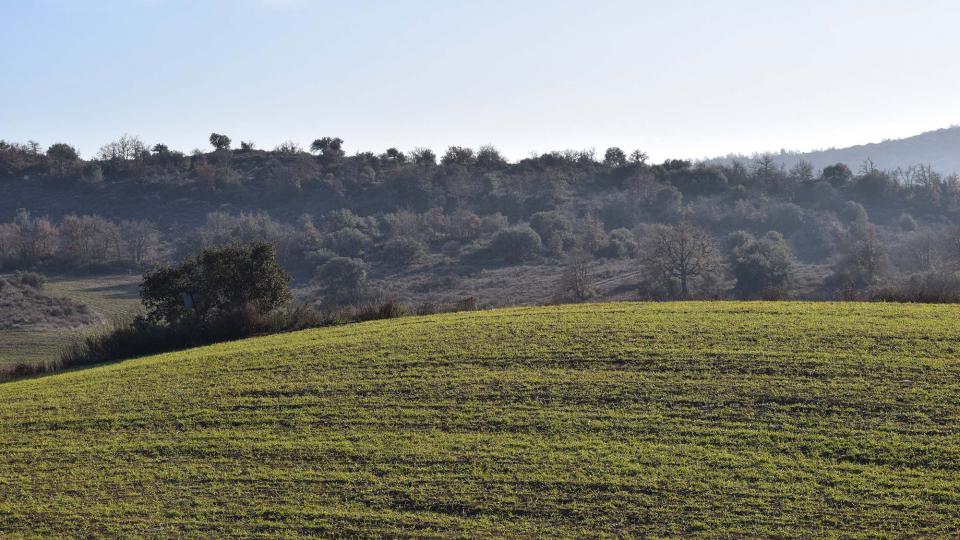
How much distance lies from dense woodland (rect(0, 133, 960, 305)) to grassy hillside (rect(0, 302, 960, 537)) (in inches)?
961

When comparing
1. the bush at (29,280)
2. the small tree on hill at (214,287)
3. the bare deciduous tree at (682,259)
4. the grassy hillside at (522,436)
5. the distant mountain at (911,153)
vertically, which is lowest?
the grassy hillside at (522,436)

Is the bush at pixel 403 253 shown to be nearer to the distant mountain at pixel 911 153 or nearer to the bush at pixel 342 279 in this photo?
the bush at pixel 342 279

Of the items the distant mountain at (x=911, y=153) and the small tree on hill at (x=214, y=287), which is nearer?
the small tree on hill at (x=214, y=287)

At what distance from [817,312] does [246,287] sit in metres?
17.7

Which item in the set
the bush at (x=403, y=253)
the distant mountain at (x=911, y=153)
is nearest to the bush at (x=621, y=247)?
the bush at (x=403, y=253)

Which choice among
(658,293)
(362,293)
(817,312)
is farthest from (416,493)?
(362,293)

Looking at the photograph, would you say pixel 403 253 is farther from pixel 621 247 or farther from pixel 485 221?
pixel 621 247

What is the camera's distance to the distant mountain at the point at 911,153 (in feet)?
535

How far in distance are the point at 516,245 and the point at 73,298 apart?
30.8m

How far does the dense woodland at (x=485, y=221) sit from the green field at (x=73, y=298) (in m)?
3.82

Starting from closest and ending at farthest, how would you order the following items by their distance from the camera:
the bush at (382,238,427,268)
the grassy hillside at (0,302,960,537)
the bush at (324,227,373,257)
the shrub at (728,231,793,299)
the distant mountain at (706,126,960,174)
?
the grassy hillside at (0,302,960,537) < the shrub at (728,231,793,299) < the bush at (382,238,427,268) < the bush at (324,227,373,257) < the distant mountain at (706,126,960,174)

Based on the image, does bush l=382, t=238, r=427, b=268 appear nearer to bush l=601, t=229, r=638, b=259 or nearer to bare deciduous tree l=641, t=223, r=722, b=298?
bush l=601, t=229, r=638, b=259

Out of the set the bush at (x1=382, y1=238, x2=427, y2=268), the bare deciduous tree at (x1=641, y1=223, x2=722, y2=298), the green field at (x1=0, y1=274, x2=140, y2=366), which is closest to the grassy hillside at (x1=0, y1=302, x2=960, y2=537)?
the green field at (x1=0, y1=274, x2=140, y2=366)

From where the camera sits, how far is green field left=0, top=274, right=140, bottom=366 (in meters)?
38.9
